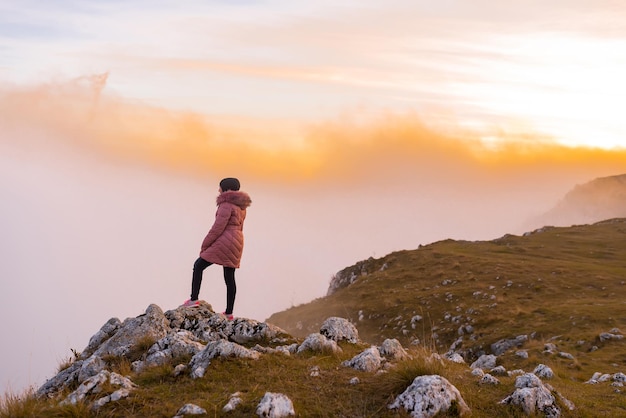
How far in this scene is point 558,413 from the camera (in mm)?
10141

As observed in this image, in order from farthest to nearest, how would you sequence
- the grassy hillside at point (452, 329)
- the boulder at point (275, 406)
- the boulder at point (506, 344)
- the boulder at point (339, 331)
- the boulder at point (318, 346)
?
the boulder at point (506, 344) → the boulder at point (339, 331) → the boulder at point (318, 346) → the grassy hillside at point (452, 329) → the boulder at point (275, 406)

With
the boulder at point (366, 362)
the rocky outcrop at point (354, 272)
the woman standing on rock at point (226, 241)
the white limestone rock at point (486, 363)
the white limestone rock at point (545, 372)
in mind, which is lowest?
the white limestone rock at point (486, 363)

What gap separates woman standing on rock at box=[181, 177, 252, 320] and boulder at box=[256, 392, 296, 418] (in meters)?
8.72

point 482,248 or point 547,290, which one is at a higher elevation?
point 482,248

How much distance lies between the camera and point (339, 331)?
15.0m

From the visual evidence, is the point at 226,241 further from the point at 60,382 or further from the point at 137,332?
the point at 60,382

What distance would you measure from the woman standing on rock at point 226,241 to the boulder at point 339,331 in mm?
4035

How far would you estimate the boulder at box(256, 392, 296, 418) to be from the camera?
29.3 ft

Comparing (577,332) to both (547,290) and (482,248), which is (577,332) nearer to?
(547,290)

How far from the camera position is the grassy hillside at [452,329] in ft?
32.3

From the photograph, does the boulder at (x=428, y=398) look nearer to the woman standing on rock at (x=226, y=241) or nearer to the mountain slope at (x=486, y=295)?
the woman standing on rock at (x=226, y=241)

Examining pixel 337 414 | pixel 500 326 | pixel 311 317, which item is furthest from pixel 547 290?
pixel 337 414

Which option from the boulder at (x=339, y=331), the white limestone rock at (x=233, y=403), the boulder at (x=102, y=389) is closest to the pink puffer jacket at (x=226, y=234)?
the boulder at (x=339, y=331)

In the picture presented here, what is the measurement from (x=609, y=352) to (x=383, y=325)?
18.1 metres
